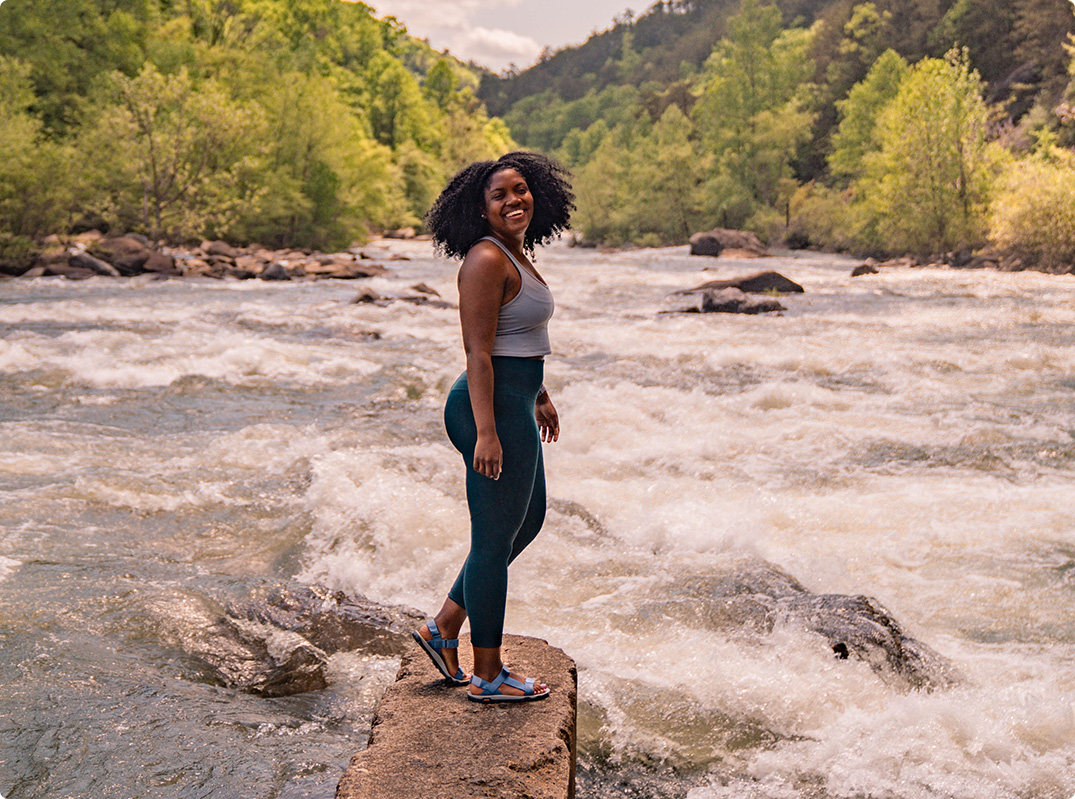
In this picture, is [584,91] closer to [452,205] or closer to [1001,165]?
A: [1001,165]

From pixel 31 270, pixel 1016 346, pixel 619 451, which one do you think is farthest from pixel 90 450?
pixel 31 270

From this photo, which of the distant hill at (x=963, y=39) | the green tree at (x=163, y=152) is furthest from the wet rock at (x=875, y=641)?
the distant hill at (x=963, y=39)

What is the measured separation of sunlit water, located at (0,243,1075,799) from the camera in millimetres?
3512

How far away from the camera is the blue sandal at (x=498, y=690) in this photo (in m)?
3.13

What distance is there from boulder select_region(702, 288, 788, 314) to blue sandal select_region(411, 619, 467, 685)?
54.4ft

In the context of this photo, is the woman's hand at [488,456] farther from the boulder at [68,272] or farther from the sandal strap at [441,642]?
the boulder at [68,272]

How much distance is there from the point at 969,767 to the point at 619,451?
4869mm

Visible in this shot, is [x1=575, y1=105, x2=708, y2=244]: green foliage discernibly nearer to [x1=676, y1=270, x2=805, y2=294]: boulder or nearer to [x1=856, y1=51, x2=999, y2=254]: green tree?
[x1=856, y1=51, x2=999, y2=254]: green tree

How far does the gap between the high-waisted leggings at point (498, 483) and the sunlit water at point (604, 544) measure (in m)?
0.90

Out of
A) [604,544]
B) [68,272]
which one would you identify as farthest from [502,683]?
[68,272]

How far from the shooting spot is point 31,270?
2303cm

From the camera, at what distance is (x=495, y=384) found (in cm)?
296

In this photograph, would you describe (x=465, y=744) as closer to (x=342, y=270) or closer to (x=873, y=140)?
(x=342, y=270)

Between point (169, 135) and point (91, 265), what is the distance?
21.2ft
